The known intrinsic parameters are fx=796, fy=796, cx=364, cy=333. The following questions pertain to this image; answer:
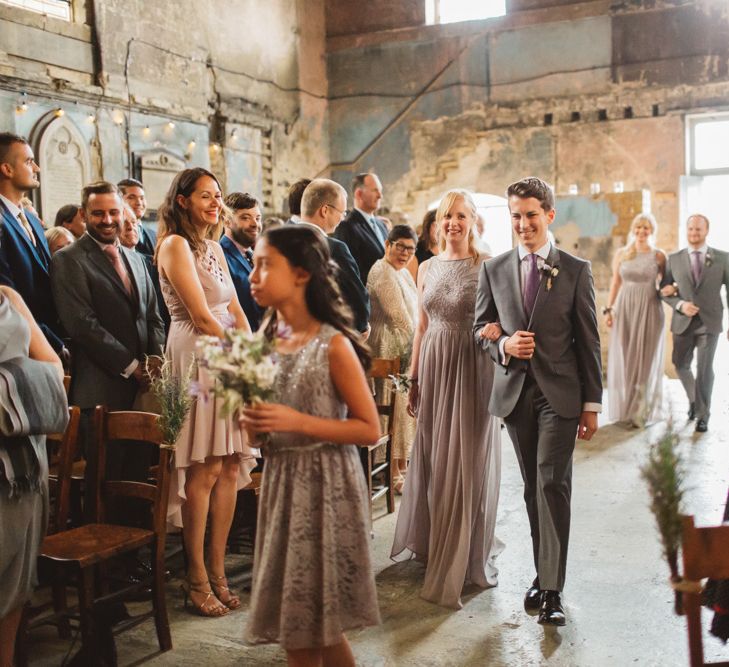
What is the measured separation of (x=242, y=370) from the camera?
2129 mm

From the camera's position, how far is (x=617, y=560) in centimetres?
435

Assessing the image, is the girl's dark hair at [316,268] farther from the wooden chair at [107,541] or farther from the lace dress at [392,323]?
the lace dress at [392,323]

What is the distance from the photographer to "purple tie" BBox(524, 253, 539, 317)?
11.6 feet

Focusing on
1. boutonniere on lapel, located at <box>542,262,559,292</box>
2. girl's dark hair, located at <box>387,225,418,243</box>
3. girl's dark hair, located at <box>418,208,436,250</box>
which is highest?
girl's dark hair, located at <box>418,208,436,250</box>

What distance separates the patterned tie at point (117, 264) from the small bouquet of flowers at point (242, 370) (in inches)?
90.0

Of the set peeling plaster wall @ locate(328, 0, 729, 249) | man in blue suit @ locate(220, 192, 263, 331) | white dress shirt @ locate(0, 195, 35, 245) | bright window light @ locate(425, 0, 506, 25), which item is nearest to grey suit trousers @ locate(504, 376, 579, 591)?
man in blue suit @ locate(220, 192, 263, 331)

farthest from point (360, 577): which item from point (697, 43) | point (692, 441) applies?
point (697, 43)

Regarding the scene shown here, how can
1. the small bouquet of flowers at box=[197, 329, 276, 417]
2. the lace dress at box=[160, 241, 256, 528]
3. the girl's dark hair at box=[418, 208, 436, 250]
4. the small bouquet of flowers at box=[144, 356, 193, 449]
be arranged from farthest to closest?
the girl's dark hair at box=[418, 208, 436, 250]
the lace dress at box=[160, 241, 256, 528]
the small bouquet of flowers at box=[144, 356, 193, 449]
the small bouquet of flowers at box=[197, 329, 276, 417]

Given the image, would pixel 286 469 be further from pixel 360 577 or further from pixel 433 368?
pixel 433 368

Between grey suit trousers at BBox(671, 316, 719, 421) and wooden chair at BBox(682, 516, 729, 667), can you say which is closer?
wooden chair at BBox(682, 516, 729, 667)

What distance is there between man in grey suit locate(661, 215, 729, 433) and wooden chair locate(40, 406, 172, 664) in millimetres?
5736

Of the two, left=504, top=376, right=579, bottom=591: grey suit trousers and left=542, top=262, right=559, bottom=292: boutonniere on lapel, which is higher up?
left=542, top=262, right=559, bottom=292: boutonniere on lapel

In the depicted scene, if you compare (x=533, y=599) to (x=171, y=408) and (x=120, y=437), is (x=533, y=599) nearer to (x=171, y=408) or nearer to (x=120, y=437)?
(x=171, y=408)

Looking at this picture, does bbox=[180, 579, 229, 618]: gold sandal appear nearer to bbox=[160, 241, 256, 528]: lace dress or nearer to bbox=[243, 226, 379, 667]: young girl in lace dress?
bbox=[160, 241, 256, 528]: lace dress
